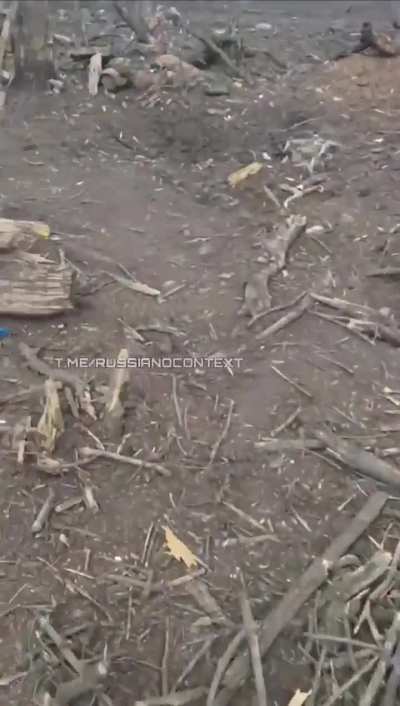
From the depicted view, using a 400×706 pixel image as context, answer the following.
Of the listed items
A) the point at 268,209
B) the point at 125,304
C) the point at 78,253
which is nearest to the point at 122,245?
the point at 78,253

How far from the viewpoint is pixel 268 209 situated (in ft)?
13.7

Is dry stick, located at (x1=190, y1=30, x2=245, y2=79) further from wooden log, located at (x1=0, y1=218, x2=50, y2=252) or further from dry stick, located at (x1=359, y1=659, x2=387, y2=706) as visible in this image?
dry stick, located at (x1=359, y1=659, x2=387, y2=706)

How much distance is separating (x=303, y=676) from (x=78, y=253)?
80.2 inches

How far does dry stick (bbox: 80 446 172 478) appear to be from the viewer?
9.23 feet

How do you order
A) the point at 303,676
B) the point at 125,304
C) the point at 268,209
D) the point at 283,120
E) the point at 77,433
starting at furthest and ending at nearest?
the point at 283,120 < the point at 268,209 < the point at 125,304 < the point at 77,433 < the point at 303,676

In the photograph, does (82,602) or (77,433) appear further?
(77,433)

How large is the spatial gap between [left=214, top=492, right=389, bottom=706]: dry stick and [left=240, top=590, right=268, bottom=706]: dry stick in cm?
2

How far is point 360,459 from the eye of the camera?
288 centimetres

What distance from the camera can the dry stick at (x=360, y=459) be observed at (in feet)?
9.26

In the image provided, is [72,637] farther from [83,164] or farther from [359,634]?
[83,164]

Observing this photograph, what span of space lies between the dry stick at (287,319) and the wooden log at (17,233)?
3.15ft

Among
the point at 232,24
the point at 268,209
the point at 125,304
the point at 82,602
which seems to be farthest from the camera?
the point at 232,24

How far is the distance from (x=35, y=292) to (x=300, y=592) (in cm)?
151

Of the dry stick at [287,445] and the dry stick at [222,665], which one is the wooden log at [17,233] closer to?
the dry stick at [287,445]
